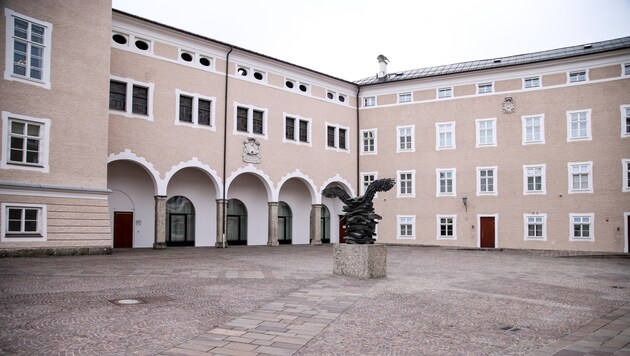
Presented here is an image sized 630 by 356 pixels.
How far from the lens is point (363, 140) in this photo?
3528cm

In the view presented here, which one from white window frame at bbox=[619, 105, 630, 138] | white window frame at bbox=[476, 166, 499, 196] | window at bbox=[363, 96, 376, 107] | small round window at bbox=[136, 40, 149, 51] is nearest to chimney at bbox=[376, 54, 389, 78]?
window at bbox=[363, 96, 376, 107]

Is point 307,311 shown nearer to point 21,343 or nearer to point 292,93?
point 21,343

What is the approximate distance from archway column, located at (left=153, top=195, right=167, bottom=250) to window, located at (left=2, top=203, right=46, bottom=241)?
6566 mm

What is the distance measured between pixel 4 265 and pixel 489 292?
1301cm

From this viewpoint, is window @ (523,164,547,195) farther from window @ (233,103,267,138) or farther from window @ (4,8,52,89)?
window @ (4,8,52,89)

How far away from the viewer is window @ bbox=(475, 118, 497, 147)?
31281 millimetres

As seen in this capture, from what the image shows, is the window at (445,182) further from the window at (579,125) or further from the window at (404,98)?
the window at (579,125)

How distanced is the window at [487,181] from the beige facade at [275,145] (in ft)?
0.29

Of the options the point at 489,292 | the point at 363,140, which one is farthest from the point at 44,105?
the point at 363,140

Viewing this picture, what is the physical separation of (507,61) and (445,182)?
353 inches

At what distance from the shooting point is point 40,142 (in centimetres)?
1872

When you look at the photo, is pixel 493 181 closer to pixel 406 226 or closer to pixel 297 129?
pixel 406 226

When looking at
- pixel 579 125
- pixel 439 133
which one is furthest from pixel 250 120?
pixel 579 125

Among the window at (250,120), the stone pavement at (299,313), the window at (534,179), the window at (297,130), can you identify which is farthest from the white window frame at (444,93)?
the stone pavement at (299,313)
